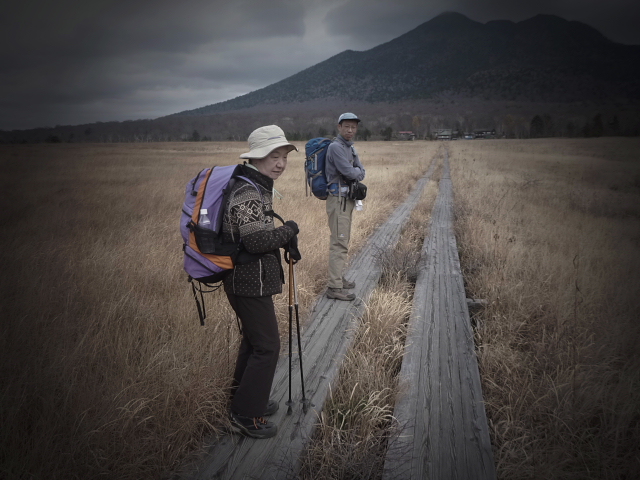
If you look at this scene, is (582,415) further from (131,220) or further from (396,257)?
(131,220)

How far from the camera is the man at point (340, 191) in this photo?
13.1ft

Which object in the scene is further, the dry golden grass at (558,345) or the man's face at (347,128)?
the man's face at (347,128)

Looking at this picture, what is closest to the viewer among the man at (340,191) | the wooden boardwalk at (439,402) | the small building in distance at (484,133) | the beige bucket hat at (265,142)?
the wooden boardwalk at (439,402)

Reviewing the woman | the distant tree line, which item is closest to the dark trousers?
the woman

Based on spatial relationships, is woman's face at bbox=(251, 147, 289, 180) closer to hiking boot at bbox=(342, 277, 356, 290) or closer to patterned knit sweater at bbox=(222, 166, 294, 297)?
patterned knit sweater at bbox=(222, 166, 294, 297)

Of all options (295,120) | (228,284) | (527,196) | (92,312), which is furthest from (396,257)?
(295,120)

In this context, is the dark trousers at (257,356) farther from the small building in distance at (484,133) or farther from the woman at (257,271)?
the small building in distance at (484,133)

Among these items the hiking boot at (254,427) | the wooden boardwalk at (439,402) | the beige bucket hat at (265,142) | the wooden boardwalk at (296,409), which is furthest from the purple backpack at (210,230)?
the wooden boardwalk at (439,402)

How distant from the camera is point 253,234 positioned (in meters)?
1.86

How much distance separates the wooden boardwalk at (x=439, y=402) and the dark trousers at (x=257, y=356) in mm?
838

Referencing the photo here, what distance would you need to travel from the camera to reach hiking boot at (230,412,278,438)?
6.78 ft

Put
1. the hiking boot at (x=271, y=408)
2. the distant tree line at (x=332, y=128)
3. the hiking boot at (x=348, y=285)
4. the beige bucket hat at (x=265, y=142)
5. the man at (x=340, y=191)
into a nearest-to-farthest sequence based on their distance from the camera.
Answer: the beige bucket hat at (x=265, y=142) < the hiking boot at (x=271, y=408) < the man at (x=340, y=191) < the hiking boot at (x=348, y=285) < the distant tree line at (x=332, y=128)

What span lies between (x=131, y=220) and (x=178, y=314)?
546 cm

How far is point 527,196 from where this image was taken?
11914 millimetres
